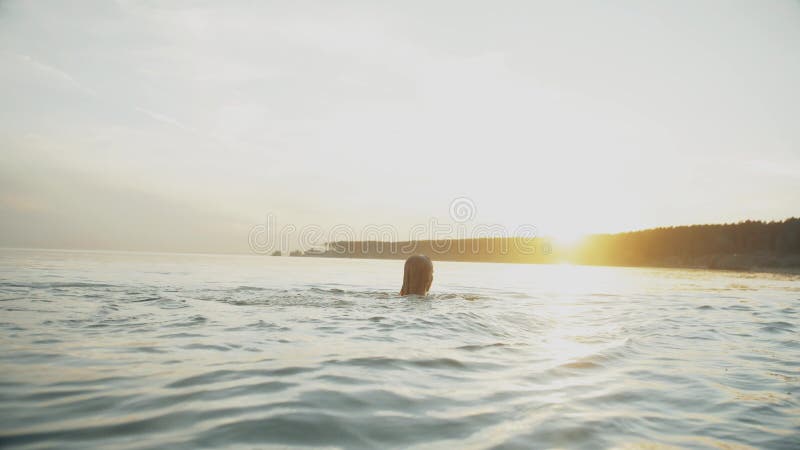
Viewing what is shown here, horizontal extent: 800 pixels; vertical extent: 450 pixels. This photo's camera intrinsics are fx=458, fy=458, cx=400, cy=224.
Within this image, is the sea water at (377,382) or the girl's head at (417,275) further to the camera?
the girl's head at (417,275)

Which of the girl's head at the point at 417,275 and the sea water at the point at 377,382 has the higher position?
the girl's head at the point at 417,275

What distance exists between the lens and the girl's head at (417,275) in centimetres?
1455

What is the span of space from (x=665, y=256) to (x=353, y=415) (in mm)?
114872

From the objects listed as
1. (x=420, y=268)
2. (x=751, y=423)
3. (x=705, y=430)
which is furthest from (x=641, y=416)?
(x=420, y=268)

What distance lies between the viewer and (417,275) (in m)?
14.5

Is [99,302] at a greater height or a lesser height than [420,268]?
lesser

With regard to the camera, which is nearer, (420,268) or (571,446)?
(571,446)

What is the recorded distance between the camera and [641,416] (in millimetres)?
4195

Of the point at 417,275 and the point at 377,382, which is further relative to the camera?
the point at 417,275

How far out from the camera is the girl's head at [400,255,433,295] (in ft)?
47.7

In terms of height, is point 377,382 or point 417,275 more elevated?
point 417,275

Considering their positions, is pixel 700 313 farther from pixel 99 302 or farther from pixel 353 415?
pixel 99 302

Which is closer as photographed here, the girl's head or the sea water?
the sea water

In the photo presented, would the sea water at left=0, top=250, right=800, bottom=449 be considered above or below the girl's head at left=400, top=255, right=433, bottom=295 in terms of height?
below
